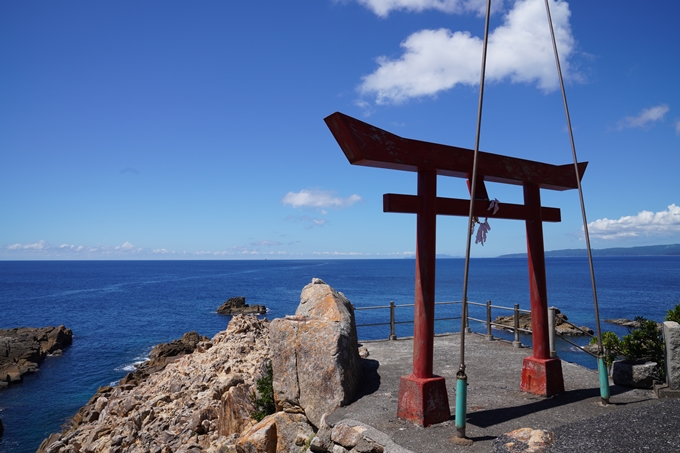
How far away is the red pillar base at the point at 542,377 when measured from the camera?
749 cm

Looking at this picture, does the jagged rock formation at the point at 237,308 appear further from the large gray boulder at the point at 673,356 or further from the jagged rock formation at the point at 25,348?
the large gray boulder at the point at 673,356

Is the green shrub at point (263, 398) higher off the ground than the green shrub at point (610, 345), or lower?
lower

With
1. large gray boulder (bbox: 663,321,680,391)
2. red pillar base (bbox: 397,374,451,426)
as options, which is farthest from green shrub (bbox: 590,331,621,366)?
red pillar base (bbox: 397,374,451,426)

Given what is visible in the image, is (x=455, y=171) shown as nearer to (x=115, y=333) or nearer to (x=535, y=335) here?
(x=535, y=335)

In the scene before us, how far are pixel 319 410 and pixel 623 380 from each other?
513 centimetres

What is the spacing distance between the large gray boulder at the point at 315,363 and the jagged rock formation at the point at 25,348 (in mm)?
22424

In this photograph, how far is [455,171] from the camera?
273 inches

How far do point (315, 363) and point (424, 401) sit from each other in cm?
192

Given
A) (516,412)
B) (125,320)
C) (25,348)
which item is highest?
(516,412)

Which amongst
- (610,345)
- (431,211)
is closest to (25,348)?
(431,211)

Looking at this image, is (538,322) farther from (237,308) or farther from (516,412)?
(237,308)

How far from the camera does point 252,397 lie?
8.88 m

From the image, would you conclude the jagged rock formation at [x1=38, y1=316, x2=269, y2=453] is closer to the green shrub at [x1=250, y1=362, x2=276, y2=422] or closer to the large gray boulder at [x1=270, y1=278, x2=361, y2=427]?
the green shrub at [x1=250, y1=362, x2=276, y2=422]

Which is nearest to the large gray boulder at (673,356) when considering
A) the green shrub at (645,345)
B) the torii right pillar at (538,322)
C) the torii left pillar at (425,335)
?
the green shrub at (645,345)
